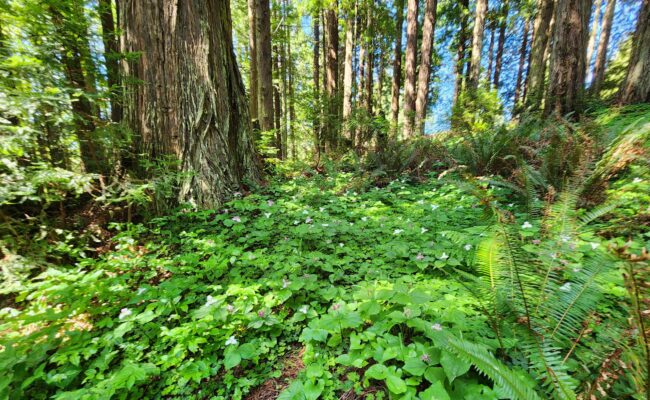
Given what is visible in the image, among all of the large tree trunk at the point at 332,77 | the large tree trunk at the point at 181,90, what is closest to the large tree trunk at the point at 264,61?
the large tree trunk at the point at 332,77

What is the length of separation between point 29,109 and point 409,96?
323 inches

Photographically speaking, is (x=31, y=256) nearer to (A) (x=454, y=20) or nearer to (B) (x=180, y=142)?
(B) (x=180, y=142)

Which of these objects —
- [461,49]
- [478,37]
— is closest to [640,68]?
[478,37]

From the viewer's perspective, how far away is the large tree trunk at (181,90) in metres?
3.28

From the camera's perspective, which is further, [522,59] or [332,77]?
[522,59]

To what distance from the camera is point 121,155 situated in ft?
10.3

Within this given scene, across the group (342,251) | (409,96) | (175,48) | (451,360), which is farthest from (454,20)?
(451,360)

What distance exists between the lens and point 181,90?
3.41 metres

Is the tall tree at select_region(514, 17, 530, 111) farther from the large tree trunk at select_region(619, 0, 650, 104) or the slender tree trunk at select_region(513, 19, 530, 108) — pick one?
the large tree trunk at select_region(619, 0, 650, 104)

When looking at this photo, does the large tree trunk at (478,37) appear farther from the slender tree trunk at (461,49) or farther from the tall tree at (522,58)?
the tall tree at (522,58)

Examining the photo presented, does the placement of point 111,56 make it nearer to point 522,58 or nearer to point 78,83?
point 78,83

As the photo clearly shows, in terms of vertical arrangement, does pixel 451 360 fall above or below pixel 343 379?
above

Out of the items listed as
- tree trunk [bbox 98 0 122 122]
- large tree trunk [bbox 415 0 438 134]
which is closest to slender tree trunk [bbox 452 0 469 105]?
large tree trunk [bbox 415 0 438 134]

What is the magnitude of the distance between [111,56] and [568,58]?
21.7 feet
